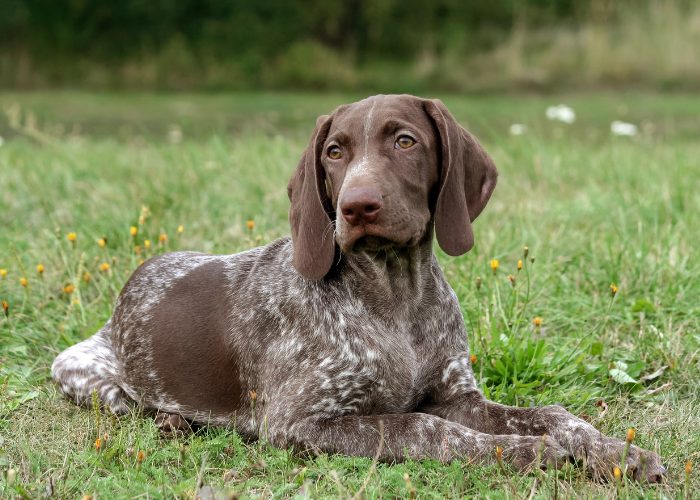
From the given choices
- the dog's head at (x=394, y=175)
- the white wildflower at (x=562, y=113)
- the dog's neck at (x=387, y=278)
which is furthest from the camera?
the white wildflower at (x=562, y=113)

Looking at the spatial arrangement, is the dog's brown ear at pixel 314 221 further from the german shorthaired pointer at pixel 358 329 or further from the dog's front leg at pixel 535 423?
the dog's front leg at pixel 535 423

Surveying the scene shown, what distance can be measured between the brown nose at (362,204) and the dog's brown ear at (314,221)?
0.36 meters

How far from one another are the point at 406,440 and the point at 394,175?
100cm

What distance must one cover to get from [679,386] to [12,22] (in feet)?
60.7

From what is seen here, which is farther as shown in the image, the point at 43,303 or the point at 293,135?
the point at 293,135

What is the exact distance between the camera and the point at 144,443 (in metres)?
3.92

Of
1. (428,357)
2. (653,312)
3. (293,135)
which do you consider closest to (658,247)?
(653,312)

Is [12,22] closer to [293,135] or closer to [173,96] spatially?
[173,96]

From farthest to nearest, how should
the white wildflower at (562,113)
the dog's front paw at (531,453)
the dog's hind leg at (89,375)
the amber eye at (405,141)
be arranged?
the white wildflower at (562,113) → the dog's hind leg at (89,375) → the amber eye at (405,141) → the dog's front paw at (531,453)

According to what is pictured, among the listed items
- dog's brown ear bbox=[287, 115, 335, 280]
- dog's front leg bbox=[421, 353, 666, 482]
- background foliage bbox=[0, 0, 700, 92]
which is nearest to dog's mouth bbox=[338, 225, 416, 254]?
dog's brown ear bbox=[287, 115, 335, 280]

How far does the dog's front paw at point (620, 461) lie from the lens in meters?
3.44

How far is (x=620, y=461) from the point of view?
138 inches

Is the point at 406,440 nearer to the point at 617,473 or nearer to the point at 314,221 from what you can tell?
the point at 617,473

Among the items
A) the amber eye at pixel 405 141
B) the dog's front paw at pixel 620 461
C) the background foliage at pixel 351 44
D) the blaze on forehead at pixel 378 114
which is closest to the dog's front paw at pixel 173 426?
the blaze on forehead at pixel 378 114
